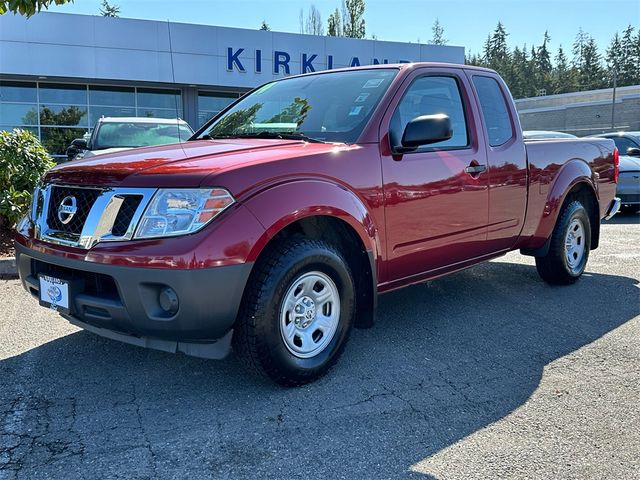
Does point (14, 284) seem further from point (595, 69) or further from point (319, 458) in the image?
point (595, 69)

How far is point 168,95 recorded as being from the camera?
2186 cm

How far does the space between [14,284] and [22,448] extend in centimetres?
357

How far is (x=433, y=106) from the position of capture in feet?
14.1

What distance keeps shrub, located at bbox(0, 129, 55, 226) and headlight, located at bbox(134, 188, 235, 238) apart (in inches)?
194

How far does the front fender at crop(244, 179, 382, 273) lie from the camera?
9.77 ft

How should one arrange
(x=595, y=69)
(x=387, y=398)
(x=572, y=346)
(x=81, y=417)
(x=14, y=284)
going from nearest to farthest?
(x=81, y=417) → (x=387, y=398) → (x=572, y=346) → (x=14, y=284) → (x=595, y=69)

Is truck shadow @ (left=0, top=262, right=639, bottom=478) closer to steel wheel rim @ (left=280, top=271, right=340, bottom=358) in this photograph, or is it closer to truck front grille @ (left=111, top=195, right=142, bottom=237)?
steel wheel rim @ (left=280, top=271, right=340, bottom=358)

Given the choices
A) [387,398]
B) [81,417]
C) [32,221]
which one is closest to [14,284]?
[32,221]

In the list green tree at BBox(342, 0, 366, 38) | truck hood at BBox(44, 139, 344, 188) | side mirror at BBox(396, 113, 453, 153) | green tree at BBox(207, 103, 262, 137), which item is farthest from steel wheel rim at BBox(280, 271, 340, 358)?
green tree at BBox(342, 0, 366, 38)

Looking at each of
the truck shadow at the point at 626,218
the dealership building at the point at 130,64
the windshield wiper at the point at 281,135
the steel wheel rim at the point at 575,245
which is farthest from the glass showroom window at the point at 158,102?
the windshield wiper at the point at 281,135

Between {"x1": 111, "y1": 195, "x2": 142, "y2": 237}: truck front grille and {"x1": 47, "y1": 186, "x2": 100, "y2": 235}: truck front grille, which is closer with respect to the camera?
{"x1": 111, "y1": 195, "x2": 142, "y2": 237}: truck front grille

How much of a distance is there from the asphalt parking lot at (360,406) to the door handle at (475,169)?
46.2 inches

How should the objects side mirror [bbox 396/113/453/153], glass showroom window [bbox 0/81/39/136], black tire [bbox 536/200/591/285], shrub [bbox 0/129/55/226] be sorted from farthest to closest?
glass showroom window [bbox 0/81/39/136]
shrub [bbox 0/129/55/226]
black tire [bbox 536/200/591/285]
side mirror [bbox 396/113/453/153]

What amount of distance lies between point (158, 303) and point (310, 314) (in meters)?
0.89
